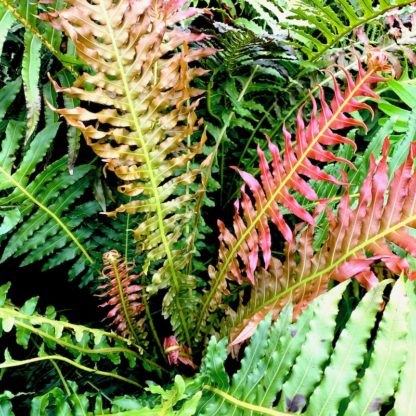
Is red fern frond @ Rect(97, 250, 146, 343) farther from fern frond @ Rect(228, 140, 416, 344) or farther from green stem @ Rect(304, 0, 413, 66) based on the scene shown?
green stem @ Rect(304, 0, 413, 66)

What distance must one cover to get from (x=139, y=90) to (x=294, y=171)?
0.24 meters

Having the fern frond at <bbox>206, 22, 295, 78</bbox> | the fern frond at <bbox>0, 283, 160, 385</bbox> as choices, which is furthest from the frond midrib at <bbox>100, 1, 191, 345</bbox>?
the fern frond at <bbox>206, 22, 295, 78</bbox>

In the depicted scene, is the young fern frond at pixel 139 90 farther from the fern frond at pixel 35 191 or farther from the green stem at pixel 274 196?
the fern frond at pixel 35 191

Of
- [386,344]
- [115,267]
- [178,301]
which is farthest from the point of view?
[178,301]

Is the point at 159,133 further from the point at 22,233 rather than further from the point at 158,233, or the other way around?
the point at 22,233

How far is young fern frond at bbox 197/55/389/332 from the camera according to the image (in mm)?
617

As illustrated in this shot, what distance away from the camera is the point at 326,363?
529 millimetres

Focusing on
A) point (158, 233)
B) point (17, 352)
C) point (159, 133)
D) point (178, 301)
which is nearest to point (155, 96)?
point (159, 133)

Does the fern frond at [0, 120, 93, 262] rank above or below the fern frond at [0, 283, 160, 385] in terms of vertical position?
above

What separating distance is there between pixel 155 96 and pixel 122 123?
0.20ft

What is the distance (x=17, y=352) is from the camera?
90 centimetres

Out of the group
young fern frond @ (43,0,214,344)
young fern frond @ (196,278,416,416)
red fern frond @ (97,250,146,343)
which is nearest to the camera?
young fern frond @ (196,278,416,416)

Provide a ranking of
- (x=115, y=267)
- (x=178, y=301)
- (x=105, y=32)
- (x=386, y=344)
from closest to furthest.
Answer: (x=386, y=344) → (x=105, y=32) → (x=115, y=267) → (x=178, y=301)

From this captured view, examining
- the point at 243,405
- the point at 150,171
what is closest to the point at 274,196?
the point at 150,171
